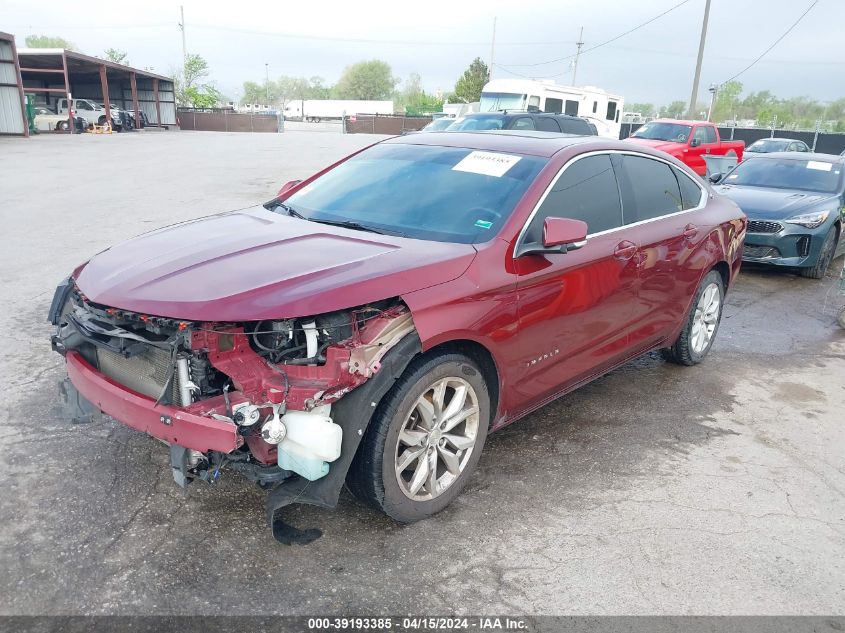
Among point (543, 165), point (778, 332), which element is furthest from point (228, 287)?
point (778, 332)

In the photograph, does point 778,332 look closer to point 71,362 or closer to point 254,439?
point 254,439

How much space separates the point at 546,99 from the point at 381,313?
858 inches

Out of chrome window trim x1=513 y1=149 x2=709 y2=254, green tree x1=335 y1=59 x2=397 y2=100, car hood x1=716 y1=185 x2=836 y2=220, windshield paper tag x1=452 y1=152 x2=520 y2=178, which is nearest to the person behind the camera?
chrome window trim x1=513 y1=149 x2=709 y2=254

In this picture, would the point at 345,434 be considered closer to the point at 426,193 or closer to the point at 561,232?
the point at 561,232

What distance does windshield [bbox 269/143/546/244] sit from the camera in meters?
3.41

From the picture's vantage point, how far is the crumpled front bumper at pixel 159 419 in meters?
2.53

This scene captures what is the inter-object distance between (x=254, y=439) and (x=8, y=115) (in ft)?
99.5

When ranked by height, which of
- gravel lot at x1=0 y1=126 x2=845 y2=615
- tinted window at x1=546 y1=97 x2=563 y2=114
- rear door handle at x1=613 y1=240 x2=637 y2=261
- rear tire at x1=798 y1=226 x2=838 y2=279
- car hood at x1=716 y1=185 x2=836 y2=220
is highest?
tinted window at x1=546 y1=97 x2=563 y2=114

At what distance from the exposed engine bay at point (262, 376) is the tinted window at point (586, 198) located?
1197mm

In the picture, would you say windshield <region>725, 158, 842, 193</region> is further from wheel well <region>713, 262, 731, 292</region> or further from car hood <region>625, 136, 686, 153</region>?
car hood <region>625, 136, 686, 153</region>

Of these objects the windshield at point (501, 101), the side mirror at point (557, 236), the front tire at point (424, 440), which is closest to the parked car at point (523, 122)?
the windshield at point (501, 101)

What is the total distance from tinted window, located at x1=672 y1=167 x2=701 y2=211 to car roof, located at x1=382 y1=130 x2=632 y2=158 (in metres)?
0.45

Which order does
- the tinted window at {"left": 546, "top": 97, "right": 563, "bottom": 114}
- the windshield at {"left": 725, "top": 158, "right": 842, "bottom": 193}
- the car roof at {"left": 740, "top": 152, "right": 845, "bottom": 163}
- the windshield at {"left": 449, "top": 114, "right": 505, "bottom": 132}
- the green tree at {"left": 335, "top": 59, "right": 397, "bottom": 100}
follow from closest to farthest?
1. the windshield at {"left": 725, "top": 158, "right": 842, "bottom": 193}
2. the car roof at {"left": 740, "top": 152, "right": 845, "bottom": 163}
3. the windshield at {"left": 449, "top": 114, "right": 505, "bottom": 132}
4. the tinted window at {"left": 546, "top": 97, "right": 563, "bottom": 114}
5. the green tree at {"left": 335, "top": 59, "right": 397, "bottom": 100}

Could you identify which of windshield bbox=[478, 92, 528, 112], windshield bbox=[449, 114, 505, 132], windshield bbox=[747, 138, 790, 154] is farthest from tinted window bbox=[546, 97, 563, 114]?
windshield bbox=[449, 114, 505, 132]
